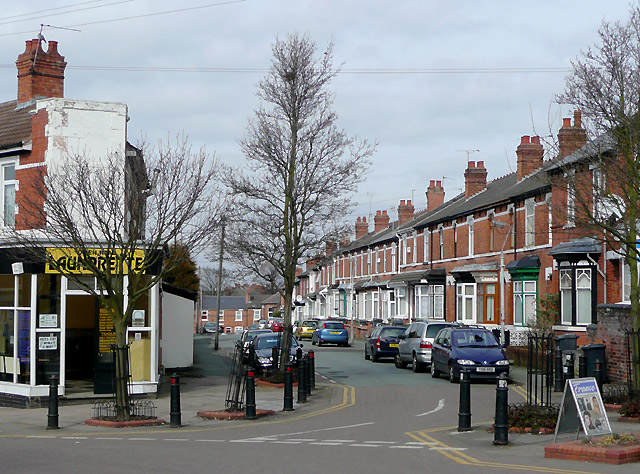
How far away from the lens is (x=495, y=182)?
158 feet

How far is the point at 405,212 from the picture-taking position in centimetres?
6328

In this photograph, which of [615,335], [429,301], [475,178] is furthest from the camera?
[429,301]

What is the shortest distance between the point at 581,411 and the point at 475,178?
37471mm

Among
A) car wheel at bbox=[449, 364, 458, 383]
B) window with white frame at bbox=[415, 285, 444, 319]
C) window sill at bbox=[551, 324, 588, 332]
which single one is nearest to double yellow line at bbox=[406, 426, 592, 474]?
car wheel at bbox=[449, 364, 458, 383]

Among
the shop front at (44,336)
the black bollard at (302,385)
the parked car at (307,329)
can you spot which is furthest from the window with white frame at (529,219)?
the parked car at (307,329)

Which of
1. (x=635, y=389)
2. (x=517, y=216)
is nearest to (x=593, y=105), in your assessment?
(x=635, y=389)

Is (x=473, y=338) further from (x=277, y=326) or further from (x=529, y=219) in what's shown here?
(x=277, y=326)

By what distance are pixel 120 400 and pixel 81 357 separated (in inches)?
299

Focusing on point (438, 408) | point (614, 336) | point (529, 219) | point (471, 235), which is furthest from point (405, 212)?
point (438, 408)

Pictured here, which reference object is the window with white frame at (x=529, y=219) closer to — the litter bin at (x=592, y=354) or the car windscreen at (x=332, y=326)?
the litter bin at (x=592, y=354)

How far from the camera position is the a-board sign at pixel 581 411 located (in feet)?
38.8

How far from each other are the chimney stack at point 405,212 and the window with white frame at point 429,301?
12953mm

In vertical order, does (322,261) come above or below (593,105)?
below

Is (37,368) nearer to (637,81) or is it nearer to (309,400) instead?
(309,400)
